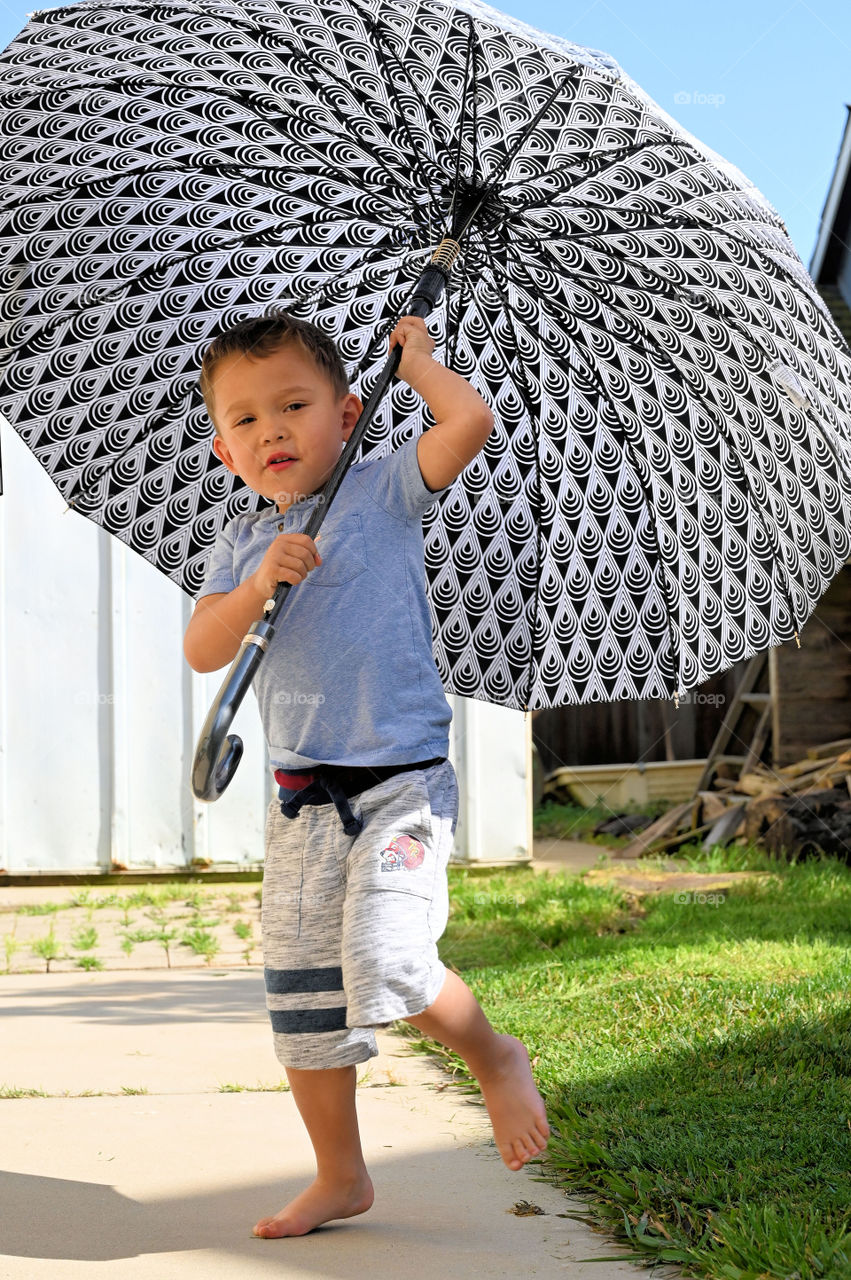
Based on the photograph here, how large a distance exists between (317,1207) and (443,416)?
4.51 feet

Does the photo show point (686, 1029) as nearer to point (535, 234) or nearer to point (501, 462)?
point (501, 462)

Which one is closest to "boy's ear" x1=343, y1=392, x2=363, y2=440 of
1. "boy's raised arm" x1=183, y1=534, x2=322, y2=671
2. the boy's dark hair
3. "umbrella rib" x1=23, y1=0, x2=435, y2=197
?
the boy's dark hair

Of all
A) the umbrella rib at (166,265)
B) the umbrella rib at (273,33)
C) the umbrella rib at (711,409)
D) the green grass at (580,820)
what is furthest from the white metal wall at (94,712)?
the umbrella rib at (273,33)

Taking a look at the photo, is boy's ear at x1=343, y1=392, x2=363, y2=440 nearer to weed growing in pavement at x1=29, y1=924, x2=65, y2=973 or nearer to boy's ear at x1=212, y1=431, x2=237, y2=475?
boy's ear at x1=212, y1=431, x2=237, y2=475

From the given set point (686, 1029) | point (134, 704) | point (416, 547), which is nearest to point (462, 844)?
point (134, 704)

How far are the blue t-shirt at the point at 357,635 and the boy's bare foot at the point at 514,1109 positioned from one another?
546 mm

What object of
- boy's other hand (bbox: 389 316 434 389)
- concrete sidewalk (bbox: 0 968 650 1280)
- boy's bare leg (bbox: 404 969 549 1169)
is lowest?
concrete sidewalk (bbox: 0 968 650 1280)

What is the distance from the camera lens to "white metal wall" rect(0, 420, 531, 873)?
678cm

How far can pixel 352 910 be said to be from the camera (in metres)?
2.02

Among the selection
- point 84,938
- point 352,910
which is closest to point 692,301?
point 352,910

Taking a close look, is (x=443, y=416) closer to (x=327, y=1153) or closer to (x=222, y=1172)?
(x=327, y=1153)

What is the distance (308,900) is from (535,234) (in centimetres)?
158

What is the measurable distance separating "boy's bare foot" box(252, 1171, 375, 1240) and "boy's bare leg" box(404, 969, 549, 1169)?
28cm

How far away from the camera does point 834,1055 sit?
9.73 feet
